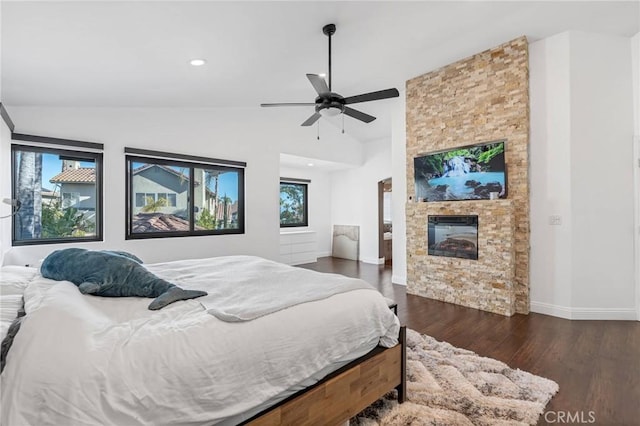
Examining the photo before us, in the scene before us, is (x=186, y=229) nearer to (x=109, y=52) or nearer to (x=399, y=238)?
(x=109, y=52)

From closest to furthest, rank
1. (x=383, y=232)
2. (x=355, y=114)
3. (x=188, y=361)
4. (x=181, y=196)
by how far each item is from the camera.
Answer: (x=188, y=361), (x=355, y=114), (x=181, y=196), (x=383, y=232)

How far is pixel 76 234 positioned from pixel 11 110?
1488 millimetres

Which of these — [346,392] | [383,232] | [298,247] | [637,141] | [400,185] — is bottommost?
[346,392]

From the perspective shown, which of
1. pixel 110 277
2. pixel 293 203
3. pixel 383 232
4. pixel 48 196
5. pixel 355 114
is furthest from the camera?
pixel 293 203

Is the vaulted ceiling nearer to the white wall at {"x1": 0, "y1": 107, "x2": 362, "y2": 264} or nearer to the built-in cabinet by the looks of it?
the white wall at {"x1": 0, "y1": 107, "x2": 362, "y2": 264}

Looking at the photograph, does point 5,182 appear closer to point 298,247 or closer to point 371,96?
point 371,96

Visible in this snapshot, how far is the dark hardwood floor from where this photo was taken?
77.3 inches

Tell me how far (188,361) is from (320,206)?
7.28 metres

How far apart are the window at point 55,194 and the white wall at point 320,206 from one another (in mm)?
4560

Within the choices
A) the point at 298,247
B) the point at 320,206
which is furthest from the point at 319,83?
the point at 320,206

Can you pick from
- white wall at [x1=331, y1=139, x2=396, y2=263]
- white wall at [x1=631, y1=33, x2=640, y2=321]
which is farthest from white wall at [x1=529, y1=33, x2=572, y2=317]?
Result: white wall at [x1=331, y1=139, x2=396, y2=263]

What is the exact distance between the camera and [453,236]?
14.3ft

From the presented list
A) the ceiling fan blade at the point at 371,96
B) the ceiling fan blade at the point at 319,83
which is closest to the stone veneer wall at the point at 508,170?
the ceiling fan blade at the point at 371,96

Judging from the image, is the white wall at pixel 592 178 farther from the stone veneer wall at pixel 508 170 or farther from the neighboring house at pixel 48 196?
the neighboring house at pixel 48 196
